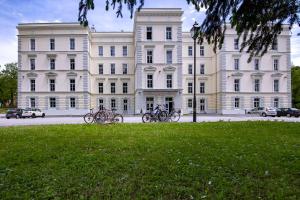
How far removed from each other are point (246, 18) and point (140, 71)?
146 ft

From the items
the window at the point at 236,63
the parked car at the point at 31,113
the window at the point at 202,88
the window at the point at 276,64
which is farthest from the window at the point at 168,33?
the parked car at the point at 31,113

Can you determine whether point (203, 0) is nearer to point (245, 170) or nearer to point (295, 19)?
point (295, 19)

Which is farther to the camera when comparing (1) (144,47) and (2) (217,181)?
(1) (144,47)

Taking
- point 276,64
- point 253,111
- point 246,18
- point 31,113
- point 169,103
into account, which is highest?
point 276,64

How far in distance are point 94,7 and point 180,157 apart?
3.87m

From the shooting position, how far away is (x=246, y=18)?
701 cm

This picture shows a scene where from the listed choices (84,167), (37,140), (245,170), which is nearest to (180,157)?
(245,170)

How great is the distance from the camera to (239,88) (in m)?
56.2

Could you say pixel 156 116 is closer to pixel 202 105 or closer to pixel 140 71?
pixel 140 71

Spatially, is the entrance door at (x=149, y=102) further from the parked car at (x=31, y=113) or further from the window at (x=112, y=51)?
the parked car at (x=31, y=113)

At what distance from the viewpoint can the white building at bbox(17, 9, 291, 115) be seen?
51500 mm

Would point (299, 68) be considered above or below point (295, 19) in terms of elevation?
above

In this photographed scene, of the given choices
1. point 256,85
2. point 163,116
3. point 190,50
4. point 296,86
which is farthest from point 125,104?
point 296,86

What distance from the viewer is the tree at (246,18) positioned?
6629 mm
